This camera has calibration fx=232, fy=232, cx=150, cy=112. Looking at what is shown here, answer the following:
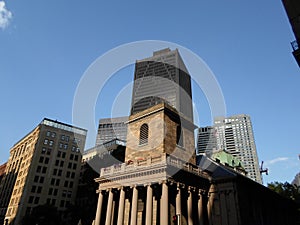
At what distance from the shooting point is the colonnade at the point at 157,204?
80.5ft

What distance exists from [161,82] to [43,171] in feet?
257

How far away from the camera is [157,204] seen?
28.0 m

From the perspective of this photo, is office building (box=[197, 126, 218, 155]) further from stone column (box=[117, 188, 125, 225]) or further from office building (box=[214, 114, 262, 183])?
stone column (box=[117, 188, 125, 225])

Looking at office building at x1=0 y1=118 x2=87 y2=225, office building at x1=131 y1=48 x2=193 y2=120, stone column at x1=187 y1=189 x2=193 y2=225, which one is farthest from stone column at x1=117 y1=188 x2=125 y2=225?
office building at x1=131 y1=48 x2=193 y2=120

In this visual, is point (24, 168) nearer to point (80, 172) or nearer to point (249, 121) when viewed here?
point (80, 172)

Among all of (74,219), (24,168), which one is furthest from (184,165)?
(24,168)

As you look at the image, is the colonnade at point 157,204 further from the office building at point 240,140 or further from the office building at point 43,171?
the office building at point 240,140

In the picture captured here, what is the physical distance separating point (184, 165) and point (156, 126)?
7400 mm

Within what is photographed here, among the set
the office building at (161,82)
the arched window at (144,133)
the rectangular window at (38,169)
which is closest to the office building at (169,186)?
the arched window at (144,133)

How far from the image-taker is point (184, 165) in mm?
28562

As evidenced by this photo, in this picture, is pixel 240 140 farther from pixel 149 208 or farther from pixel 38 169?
pixel 149 208

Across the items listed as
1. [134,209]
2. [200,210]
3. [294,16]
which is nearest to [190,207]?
[200,210]

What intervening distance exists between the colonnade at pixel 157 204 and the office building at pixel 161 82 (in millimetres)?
80164

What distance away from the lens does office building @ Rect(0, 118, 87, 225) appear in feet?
235
